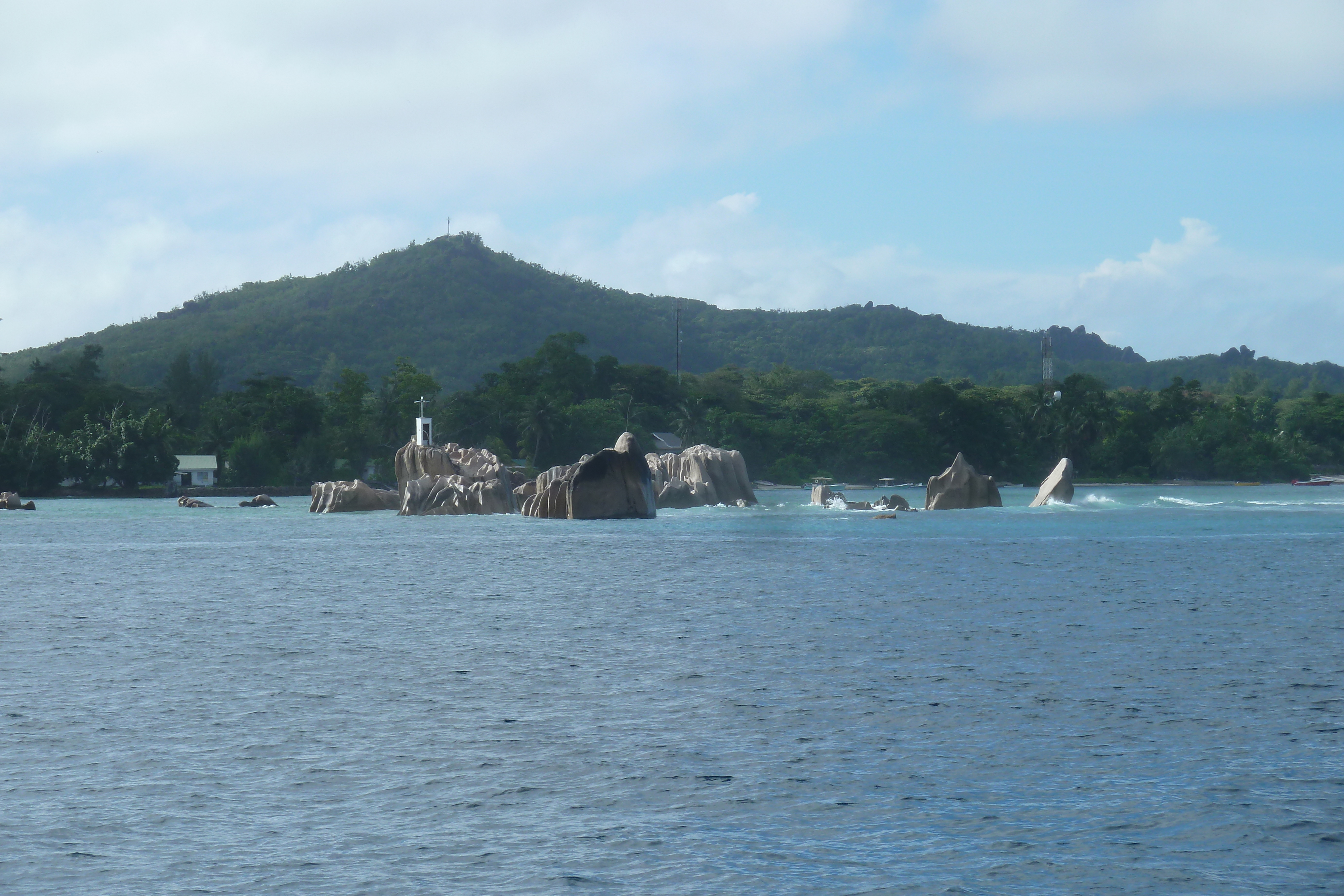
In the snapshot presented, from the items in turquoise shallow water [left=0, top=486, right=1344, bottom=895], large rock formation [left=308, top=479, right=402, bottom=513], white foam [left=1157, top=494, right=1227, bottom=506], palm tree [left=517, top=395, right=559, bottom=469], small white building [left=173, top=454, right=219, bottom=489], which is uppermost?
palm tree [left=517, top=395, right=559, bottom=469]

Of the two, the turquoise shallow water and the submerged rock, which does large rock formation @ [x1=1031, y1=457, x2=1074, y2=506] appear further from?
the turquoise shallow water

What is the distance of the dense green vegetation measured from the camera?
13050 centimetres

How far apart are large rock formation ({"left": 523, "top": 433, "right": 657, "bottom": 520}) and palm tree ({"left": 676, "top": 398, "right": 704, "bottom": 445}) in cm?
6467

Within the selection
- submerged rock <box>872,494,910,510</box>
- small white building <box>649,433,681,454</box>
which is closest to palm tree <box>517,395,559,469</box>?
small white building <box>649,433,681,454</box>

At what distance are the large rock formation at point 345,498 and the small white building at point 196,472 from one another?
113 ft

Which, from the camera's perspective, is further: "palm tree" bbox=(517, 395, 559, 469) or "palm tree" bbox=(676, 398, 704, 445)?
"palm tree" bbox=(676, 398, 704, 445)

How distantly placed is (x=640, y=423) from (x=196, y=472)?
163 feet

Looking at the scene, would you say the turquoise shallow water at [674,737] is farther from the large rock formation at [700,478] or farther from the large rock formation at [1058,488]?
the large rock formation at [1058,488]

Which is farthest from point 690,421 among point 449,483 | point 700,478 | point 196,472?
point 449,483

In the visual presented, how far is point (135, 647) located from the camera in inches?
1054

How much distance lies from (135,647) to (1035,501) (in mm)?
90131

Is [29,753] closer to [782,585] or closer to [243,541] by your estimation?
[782,585]

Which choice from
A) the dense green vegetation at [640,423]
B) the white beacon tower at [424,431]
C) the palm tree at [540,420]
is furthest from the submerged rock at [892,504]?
the dense green vegetation at [640,423]

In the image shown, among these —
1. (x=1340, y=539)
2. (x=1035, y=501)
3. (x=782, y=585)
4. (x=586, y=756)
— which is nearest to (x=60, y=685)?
(x=586, y=756)
